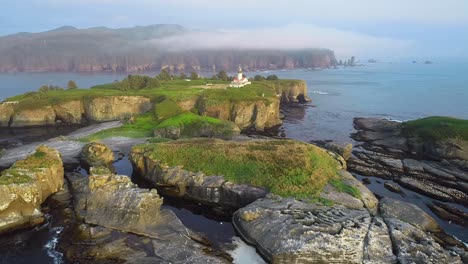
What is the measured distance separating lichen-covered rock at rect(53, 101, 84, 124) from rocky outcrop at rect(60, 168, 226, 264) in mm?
53221

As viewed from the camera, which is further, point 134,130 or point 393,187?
point 134,130

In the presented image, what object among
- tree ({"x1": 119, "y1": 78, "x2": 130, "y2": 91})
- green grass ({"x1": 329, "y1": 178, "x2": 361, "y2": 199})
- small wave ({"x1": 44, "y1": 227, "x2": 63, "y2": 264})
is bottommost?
small wave ({"x1": 44, "y1": 227, "x2": 63, "y2": 264})

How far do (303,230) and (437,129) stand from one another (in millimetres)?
49190

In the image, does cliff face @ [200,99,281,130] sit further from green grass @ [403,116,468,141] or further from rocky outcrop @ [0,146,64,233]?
rocky outcrop @ [0,146,64,233]

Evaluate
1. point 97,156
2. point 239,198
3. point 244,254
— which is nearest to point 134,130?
point 97,156

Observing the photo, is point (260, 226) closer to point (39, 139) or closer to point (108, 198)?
point (108, 198)

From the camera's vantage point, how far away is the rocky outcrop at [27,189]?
105 feet

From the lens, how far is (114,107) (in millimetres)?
86438

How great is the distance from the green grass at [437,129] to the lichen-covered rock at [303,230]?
3834cm

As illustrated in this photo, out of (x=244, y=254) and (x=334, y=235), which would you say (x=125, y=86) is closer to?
(x=244, y=254)

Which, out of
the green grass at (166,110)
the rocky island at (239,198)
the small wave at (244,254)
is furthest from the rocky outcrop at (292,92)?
the small wave at (244,254)

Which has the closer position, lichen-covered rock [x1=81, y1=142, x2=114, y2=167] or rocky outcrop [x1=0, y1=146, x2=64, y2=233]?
rocky outcrop [x1=0, y1=146, x2=64, y2=233]

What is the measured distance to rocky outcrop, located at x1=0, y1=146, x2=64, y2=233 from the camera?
32156 mm

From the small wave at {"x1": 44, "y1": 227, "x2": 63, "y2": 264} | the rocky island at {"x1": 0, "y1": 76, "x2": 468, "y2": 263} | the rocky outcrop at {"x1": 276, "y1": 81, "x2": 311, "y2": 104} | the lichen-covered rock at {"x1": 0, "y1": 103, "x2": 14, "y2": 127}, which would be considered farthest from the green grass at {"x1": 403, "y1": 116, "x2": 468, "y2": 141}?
the lichen-covered rock at {"x1": 0, "y1": 103, "x2": 14, "y2": 127}
